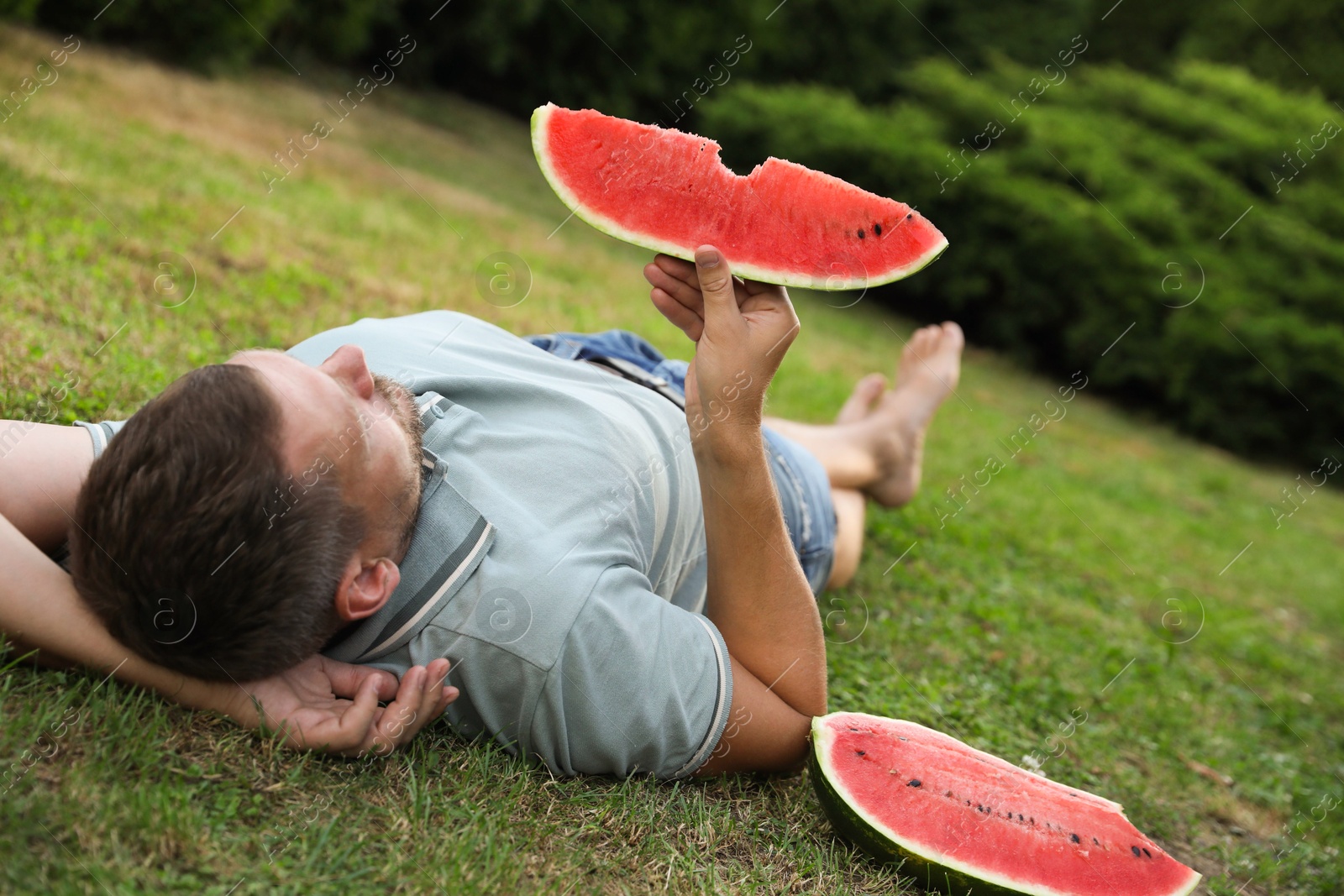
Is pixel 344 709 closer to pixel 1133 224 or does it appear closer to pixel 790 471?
pixel 790 471

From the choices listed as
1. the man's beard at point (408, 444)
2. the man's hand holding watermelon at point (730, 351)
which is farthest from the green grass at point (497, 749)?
the man's hand holding watermelon at point (730, 351)

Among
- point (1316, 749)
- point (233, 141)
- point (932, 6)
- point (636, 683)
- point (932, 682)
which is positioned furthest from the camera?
point (932, 6)

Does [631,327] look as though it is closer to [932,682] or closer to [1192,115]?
[932,682]

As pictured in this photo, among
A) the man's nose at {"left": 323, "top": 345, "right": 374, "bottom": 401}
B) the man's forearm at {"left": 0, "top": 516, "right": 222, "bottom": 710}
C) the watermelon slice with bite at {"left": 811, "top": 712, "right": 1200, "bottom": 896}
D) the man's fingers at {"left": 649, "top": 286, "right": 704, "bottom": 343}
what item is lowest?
the watermelon slice with bite at {"left": 811, "top": 712, "right": 1200, "bottom": 896}

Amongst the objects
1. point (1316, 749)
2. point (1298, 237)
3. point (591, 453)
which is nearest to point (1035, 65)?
point (1298, 237)

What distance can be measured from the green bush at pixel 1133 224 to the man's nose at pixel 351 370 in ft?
31.7

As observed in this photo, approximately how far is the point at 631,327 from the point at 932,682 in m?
3.37

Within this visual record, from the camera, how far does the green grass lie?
1705mm

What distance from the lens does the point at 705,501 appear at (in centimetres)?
210

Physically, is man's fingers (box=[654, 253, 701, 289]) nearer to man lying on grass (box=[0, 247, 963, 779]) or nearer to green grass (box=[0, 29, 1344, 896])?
man lying on grass (box=[0, 247, 963, 779])

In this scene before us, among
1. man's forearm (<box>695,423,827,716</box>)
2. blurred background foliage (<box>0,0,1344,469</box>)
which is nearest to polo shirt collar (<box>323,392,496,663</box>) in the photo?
man's forearm (<box>695,423,827,716</box>)

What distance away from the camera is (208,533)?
162 cm

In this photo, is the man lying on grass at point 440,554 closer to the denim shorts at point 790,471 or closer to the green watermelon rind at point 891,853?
the green watermelon rind at point 891,853

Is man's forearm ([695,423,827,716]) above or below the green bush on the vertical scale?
above
